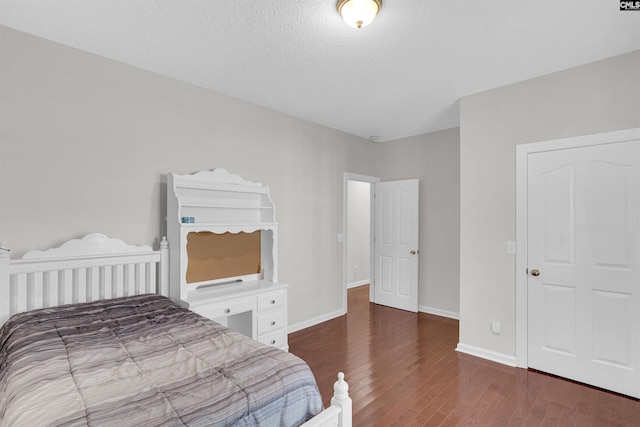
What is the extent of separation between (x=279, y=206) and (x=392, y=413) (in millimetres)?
2392

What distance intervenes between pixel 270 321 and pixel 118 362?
1753 mm

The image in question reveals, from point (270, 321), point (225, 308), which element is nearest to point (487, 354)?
point (270, 321)

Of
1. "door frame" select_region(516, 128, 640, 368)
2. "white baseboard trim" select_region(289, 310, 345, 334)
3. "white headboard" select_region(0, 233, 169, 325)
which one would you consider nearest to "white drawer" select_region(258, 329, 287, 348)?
"white baseboard trim" select_region(289, 310, 345, 334)

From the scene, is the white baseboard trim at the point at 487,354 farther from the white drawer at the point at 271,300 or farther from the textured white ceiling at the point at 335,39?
the textured white ceiling at the point at 335,39

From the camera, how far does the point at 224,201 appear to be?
3.23 m

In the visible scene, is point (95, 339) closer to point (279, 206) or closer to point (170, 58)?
point (170, 58)

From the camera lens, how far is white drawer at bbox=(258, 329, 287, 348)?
3.07m

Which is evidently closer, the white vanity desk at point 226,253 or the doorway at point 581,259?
the doorway at point 581,259

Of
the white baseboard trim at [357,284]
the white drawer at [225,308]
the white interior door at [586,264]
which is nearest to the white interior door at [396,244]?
the white baseboard trim at [357,284]

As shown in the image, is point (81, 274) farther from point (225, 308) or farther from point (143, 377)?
point (143, 377)

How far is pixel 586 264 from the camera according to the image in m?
2.63

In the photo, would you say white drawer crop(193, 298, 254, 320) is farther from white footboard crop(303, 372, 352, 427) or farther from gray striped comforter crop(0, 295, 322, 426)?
white footboard crop(303, 372, 352, 427)

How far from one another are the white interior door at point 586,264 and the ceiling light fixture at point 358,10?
79.6 inches

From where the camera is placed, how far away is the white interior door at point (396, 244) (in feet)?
15.7
